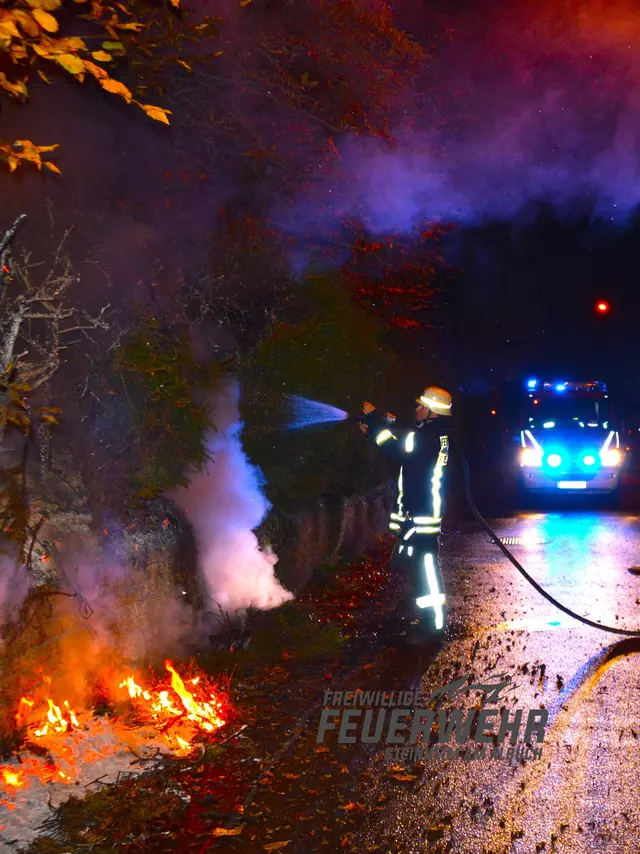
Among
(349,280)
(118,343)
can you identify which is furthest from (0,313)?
(349,280)

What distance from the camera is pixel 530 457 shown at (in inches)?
716

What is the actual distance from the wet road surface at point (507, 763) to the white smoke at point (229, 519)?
128cm

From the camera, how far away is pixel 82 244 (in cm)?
709

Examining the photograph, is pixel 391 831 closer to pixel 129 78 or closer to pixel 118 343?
pixel 118 343

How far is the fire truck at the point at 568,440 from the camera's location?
17.7m

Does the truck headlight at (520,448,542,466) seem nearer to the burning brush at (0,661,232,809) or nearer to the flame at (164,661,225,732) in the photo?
the burning brush at (0,661,232,809)

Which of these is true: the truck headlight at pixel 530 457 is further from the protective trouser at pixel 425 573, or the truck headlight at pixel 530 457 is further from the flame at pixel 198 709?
the flame at pixel 198 709

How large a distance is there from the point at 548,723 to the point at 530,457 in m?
13.5

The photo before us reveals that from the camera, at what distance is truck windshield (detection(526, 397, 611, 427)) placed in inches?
736

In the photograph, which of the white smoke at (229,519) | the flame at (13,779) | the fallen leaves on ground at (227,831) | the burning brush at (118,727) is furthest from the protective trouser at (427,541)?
the flame at (13,779)

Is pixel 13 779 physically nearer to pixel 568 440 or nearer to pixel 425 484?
pixel 425 484

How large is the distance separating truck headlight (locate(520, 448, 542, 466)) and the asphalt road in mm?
7803

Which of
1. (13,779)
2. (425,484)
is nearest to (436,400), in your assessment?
(425,484)

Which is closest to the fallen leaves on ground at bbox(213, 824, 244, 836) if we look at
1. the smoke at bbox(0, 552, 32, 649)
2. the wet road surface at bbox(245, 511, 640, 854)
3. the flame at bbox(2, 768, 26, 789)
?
the wet road surface at bbox(245, 511, 640, 854)
